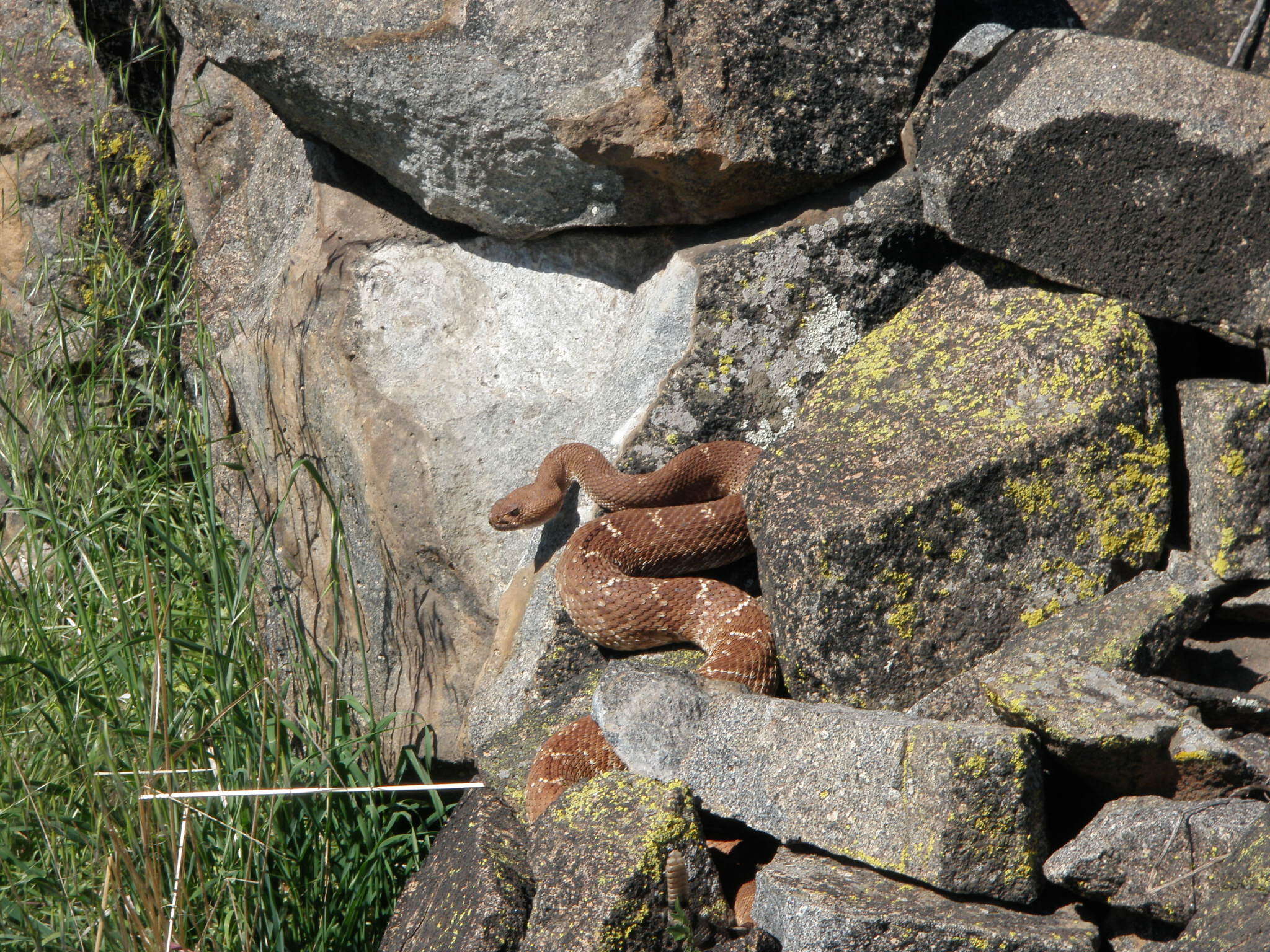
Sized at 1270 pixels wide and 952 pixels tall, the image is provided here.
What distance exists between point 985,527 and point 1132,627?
0.52 metres

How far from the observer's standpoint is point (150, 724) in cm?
334

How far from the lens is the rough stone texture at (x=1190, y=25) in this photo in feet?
12.7

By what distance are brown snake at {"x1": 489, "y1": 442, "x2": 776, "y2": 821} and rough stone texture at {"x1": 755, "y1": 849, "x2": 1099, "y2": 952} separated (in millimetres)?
1100

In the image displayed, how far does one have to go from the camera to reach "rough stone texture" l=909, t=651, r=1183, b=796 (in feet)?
9.32

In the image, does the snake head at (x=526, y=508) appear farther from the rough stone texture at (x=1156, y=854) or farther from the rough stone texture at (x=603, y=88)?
the rough stone texture at (x=1156, y=854)

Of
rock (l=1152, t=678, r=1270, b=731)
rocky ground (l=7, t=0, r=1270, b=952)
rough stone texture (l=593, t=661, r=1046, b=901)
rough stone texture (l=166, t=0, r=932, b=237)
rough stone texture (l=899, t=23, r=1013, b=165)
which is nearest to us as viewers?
rough stone texture (l=593, t=661, r=1046, b=901)

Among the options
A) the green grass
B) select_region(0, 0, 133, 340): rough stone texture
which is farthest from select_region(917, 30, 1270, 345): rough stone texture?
select_region(0, 0, 133, 340): rough stone texture

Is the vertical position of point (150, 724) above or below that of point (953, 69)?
below

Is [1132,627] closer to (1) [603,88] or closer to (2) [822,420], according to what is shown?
(2) [822,420]

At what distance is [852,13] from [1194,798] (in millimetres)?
3029

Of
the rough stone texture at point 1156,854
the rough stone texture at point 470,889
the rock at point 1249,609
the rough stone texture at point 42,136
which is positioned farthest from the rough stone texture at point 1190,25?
the rough stone texture at point 42,136

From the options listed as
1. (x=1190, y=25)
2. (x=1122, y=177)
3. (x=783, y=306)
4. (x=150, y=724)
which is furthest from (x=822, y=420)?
(x=150, y=724)

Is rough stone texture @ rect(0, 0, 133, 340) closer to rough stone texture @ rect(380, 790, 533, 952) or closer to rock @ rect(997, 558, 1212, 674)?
rough stone texture @ rect(380, 790, 533, 952)

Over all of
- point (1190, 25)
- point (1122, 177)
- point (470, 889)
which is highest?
point (1190, 25)
